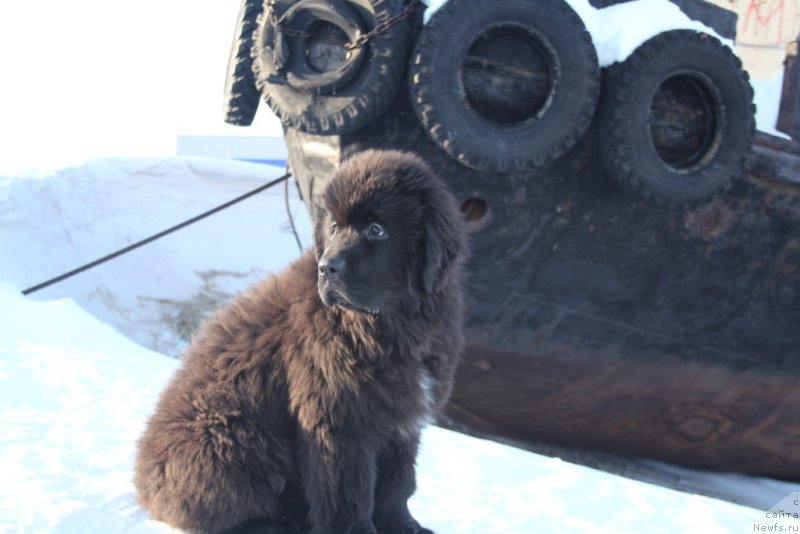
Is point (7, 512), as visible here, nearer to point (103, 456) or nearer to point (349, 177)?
point (103, 456)

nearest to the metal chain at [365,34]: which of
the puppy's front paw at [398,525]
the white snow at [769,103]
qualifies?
the puppy's front paw at [398,525]

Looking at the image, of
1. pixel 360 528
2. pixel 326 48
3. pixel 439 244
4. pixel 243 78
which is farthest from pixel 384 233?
pixel 243 78

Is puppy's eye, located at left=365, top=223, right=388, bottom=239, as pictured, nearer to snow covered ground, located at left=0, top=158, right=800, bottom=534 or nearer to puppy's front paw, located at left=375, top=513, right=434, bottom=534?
puppy's front paw, located at left=375, top=513, right=434, bottom=534

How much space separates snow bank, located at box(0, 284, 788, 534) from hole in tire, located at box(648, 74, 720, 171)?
1.94m

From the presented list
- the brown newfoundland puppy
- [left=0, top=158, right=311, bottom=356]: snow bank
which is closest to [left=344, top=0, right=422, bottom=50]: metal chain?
the brown newfoundland puppy

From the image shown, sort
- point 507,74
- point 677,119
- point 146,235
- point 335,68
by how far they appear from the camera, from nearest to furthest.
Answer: point 335,68, point 507,74, point 677,119, point 146,235

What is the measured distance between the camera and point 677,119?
4383mm

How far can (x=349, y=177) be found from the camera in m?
2.20

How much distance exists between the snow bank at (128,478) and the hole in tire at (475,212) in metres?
1.26

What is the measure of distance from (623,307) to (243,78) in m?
2.75

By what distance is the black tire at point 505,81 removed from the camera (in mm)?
3867

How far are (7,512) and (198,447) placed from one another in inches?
29.2

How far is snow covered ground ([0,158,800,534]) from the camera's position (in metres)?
2.66

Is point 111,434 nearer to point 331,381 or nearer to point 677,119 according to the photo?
point 331,381
